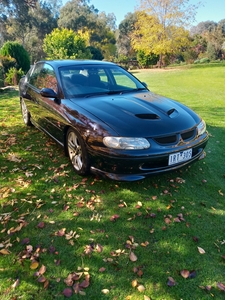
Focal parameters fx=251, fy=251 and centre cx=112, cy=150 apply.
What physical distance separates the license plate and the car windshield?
58.7 inches

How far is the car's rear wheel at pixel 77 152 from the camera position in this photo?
124 inches

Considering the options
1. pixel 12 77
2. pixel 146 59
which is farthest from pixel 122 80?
pixel 146 59

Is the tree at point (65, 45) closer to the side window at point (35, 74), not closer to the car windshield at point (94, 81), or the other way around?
the side window at point (35, 74)

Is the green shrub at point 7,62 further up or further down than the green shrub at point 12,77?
further up

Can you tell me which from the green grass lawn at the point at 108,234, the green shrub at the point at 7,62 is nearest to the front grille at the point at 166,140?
the green grass lawn at the point at 108,234

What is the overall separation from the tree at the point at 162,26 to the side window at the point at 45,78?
2350cm

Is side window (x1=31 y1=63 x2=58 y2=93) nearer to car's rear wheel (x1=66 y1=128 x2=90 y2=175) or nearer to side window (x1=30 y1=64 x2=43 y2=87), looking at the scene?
side window (x1=30 y1=64 x2=43 y2=87)

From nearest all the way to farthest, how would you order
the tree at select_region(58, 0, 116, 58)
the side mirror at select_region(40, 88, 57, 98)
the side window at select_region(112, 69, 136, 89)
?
the side mirror at select_region(40, 88, 57, 98) < the side window at select_region(112, 69, 136, 89) < the tree at select_region(58, 0, 116, 58)

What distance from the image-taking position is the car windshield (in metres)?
3.72

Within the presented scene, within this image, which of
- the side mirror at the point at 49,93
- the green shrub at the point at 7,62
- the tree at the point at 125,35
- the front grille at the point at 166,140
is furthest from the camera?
the tree at the point at 125,35

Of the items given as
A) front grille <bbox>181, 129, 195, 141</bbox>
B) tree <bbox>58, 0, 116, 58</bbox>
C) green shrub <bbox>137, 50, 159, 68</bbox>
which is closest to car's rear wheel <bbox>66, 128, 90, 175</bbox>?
front grille <bbox>181, 129, 195, 141</bbox>

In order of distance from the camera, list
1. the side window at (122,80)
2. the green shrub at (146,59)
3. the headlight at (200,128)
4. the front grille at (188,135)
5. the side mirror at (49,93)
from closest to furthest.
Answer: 1. the front grille at (188,135)
2. the headlight at (200,128)
3. the side mirror at (49,93)
4. the side window at (122,80)
5. the green shrub at (146,59)

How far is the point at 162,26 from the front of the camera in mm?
26203

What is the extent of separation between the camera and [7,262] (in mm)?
2168
